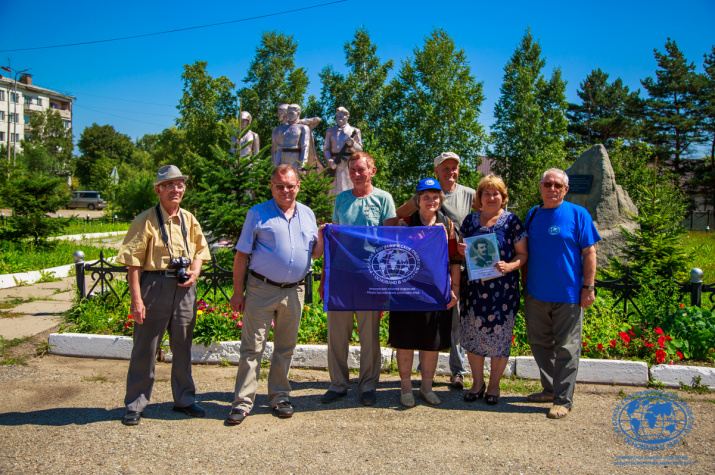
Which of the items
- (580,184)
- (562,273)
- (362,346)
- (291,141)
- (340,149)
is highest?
(291,141)

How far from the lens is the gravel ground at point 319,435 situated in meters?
3.14

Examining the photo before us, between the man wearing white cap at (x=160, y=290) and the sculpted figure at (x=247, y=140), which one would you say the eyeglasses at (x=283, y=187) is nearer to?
the man wearing white cap at (x=160, y=290)

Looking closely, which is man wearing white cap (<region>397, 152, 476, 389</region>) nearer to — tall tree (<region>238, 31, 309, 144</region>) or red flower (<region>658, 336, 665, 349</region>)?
red flower (<region>658, 336, 665, 349</region>)

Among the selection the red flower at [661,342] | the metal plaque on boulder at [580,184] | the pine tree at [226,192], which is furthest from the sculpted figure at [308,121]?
the red flower at [661,342]

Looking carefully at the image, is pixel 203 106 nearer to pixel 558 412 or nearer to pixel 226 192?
pixel 226 192

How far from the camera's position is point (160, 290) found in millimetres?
3783

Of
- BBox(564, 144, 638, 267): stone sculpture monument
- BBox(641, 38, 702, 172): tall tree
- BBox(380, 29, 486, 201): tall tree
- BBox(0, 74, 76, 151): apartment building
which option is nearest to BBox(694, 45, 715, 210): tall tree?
BBox(641, 38, 702, 172): tall tree

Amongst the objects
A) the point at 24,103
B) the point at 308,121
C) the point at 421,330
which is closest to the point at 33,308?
the point at 421,330

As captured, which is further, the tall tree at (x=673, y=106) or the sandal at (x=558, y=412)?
the tall tree at (x=673, y=106)

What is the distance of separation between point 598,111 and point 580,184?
34281 millimetres

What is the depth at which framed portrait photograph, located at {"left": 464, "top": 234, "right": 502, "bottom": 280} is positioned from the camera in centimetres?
402

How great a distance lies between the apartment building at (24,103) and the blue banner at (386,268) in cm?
6811

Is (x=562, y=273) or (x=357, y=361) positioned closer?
(x=562, y=273)

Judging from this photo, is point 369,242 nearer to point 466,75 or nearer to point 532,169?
point 466,75
